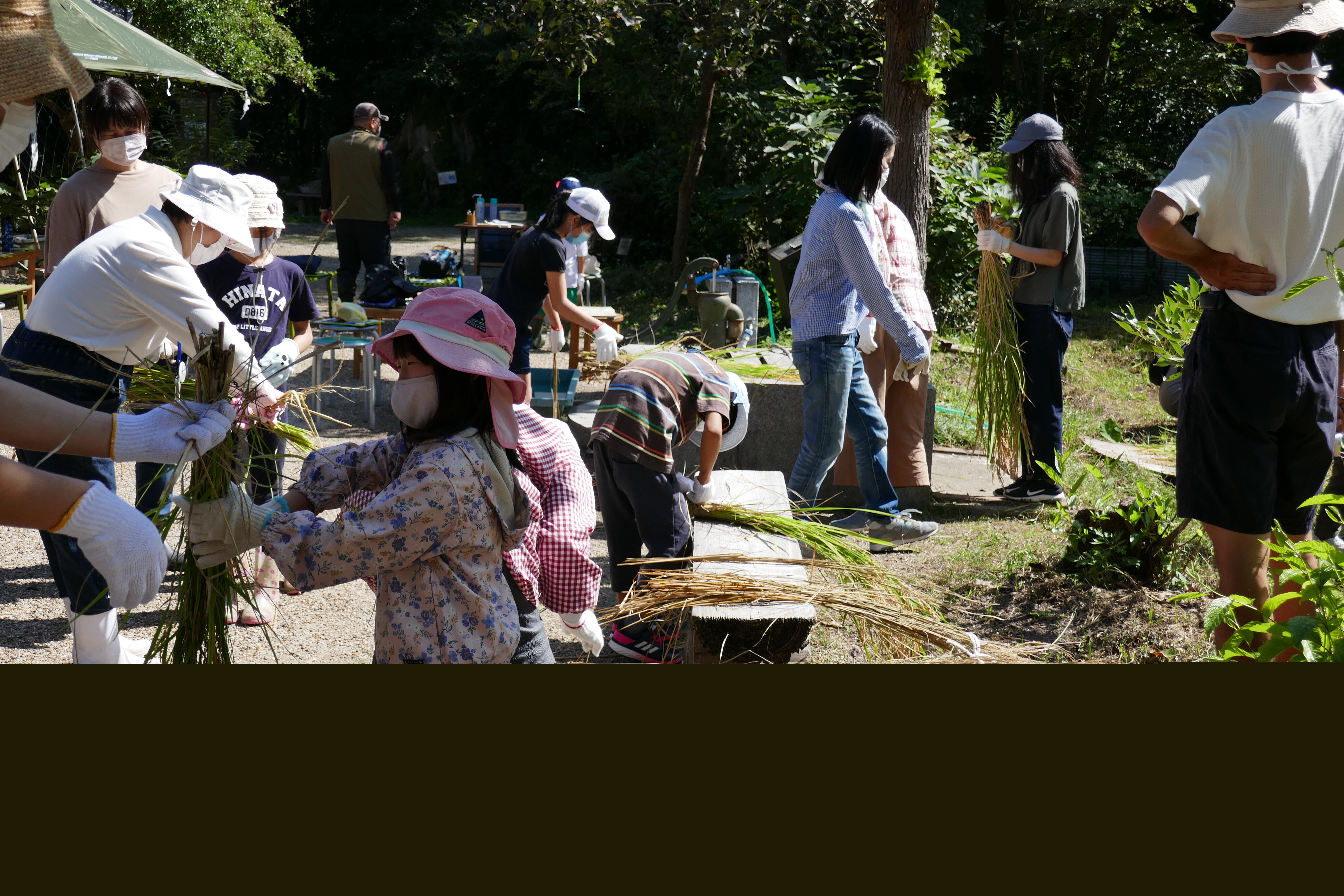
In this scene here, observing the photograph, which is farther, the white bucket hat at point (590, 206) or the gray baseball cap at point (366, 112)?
the gray baseball cap at point (366, 112)

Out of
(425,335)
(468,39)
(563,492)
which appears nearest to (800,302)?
(563,492)

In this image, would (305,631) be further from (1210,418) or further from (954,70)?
(954,70)

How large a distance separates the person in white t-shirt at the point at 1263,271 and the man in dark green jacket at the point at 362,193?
24.7 feet

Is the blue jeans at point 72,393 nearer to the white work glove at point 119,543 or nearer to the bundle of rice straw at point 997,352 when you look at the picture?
the white work glove at point 119,543

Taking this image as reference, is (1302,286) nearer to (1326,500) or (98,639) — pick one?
(1326,500)

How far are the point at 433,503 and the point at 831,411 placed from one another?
265 cm

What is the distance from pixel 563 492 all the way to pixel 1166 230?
149cm

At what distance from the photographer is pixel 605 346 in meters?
4.61

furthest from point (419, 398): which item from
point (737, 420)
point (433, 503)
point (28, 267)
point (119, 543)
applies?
point (28, 267)

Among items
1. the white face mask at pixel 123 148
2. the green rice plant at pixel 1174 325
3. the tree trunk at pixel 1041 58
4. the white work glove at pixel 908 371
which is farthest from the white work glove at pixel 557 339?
the tree trunk at pixel 1041 58

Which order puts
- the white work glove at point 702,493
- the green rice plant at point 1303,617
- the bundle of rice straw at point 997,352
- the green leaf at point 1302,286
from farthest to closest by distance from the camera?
the bundle of rice straw at point 997,352 < the white work glove at point 702,493 < the green leaf at point 1302,286 < the green rice plant at point 1303,617

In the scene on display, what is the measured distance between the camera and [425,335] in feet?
7.27

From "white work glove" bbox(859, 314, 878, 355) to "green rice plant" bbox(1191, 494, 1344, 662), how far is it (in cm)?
310

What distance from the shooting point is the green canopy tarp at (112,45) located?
7539 mm
